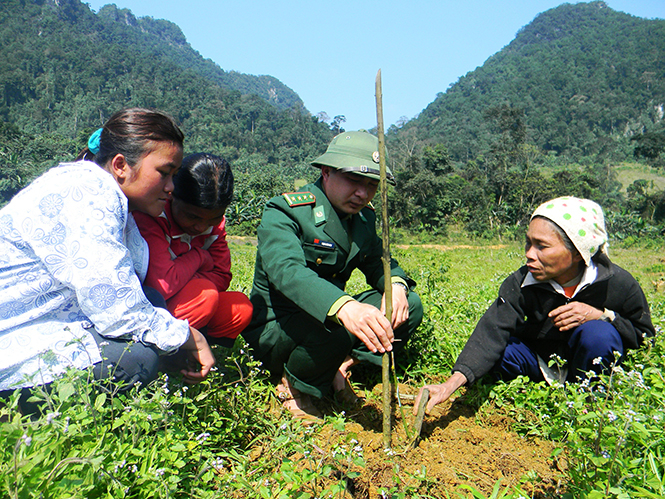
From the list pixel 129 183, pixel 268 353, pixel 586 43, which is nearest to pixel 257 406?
pixel 268 353

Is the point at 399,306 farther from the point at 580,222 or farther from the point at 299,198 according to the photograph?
the point at 580,222

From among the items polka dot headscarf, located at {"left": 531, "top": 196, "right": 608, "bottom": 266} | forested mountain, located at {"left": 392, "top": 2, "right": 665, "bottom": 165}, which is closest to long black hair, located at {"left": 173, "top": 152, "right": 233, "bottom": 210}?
polka dot headscarf, located at {"left": 531, "top": 196, "right": 608, "bottom": 266}

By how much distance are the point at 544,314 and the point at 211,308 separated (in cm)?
179

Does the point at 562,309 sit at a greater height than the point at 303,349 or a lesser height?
greater

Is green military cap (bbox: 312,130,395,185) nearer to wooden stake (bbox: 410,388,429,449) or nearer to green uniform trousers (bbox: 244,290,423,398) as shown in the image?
green uniform trousers (bbox: 244,290,423,398)

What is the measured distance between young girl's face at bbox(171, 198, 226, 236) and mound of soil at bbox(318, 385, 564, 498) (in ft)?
3.79

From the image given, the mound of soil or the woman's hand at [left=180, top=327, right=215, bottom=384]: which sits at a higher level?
the woman's hand at [left=180, top=327, right=215, bottom=384]

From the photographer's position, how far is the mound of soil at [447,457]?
1865 mm

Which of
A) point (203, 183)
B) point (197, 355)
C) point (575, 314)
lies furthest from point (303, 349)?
point (575, 314)

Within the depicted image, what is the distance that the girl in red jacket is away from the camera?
2158mm

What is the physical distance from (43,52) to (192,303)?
347 ft

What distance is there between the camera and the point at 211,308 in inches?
88.7

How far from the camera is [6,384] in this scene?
1.61 m

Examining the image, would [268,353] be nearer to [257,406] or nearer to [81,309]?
[257,406]
